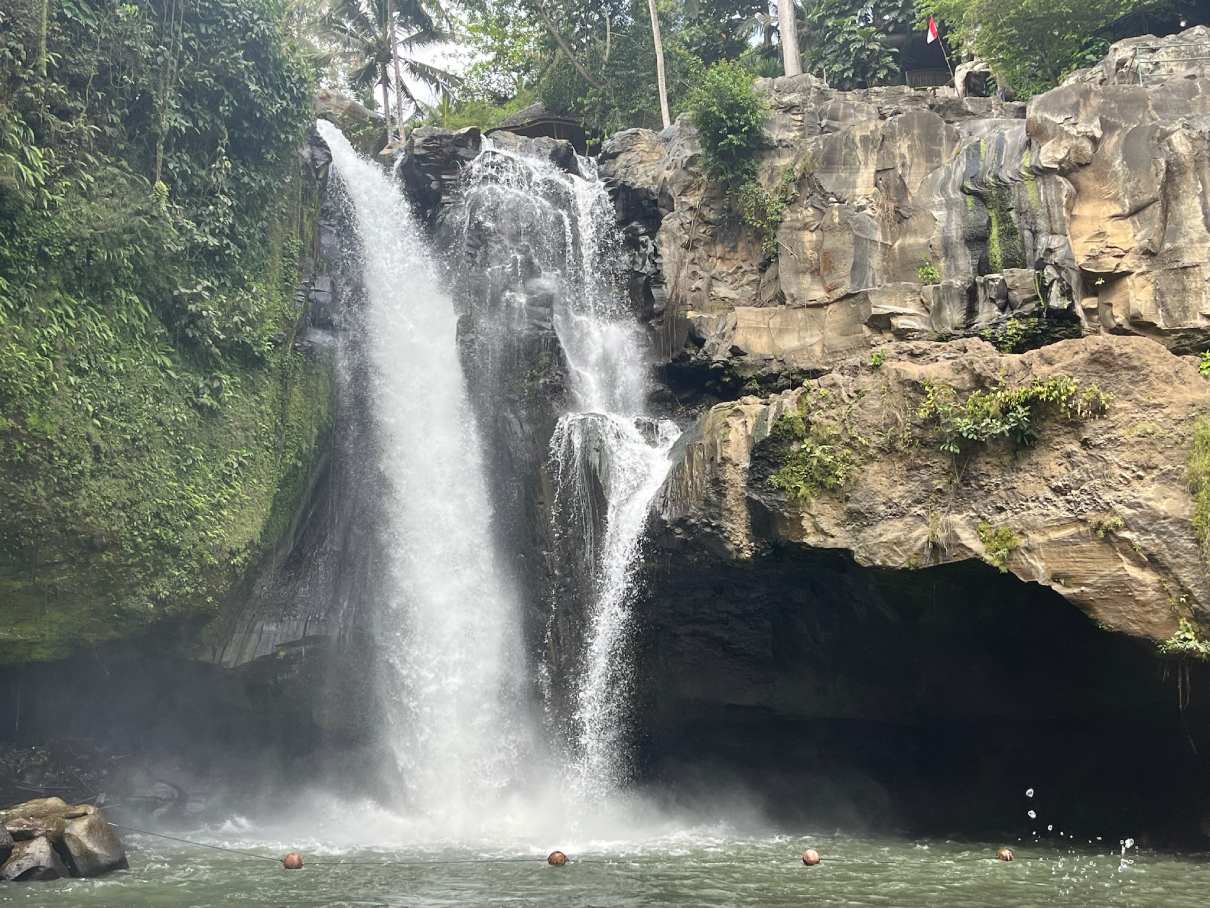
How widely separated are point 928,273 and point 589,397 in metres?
6.81

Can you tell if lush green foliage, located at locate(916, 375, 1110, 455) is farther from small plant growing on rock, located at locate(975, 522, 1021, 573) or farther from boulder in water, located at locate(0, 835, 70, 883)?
boulder in water, located at locate(0, 835, 70, 883)

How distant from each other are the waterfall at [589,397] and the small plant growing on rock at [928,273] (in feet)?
17.8

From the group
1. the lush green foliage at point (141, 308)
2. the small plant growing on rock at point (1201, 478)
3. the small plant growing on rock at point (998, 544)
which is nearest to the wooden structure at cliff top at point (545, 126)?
the lush green foliage at point (141, 308)

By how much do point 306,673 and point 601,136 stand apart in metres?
20.8

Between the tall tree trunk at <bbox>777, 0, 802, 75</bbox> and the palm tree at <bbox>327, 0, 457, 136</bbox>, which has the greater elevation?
the palm tree at <bbox>327, 0, 457, 136</bbox>

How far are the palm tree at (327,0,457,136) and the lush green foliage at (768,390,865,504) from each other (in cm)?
2885

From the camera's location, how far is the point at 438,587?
19.1 metres

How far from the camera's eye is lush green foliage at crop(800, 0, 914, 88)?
3023 centimetres

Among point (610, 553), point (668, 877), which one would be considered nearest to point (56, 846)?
point (668, 877)

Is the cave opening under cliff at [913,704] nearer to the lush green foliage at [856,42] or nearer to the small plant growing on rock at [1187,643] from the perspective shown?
the small plant growing on rock at [1187,643]

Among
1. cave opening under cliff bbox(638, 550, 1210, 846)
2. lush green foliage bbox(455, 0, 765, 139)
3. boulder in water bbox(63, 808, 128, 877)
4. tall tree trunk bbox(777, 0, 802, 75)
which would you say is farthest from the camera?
lush green foliage bbox(455, 0, 765, 139)

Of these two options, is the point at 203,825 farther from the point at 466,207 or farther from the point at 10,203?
the point at 466,207

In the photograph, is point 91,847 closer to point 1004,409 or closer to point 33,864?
point 33,864

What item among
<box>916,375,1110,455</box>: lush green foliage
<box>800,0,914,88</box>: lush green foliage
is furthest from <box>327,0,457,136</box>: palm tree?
<box>916,375,1110,455</box>: lush green foliage
